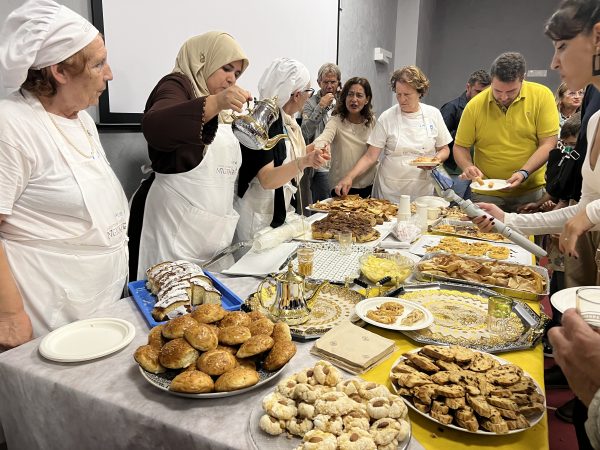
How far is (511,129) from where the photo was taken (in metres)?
3.10

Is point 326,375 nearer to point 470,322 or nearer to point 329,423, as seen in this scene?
point 329,423

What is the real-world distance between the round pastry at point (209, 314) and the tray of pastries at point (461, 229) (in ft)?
5.27

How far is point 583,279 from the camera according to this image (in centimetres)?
225

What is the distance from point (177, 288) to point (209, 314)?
11.0 inches

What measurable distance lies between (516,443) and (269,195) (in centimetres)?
175

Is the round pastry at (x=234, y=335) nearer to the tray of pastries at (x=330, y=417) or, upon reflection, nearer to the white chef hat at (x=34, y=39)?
the tray of pastries at (x=330, y=417)

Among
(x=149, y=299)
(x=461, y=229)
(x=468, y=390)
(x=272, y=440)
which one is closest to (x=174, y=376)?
(x=272, y=440)

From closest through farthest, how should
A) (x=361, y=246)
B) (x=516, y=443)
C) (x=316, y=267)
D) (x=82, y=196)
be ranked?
(x=516, y=443)
(x=82, y=196)
(x=316, y=267)
(x=361, y=246)

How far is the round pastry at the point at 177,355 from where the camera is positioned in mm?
943

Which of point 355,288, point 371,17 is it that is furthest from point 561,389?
point 371,17

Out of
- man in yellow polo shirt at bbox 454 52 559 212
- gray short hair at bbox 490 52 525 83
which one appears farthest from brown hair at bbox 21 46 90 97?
gray short hair at bbox 490 52 525 83

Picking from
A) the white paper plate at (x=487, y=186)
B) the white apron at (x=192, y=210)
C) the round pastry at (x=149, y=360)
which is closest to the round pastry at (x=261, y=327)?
the round pastry at (x=149, y=360)

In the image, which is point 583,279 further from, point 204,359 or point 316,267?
point 204,359

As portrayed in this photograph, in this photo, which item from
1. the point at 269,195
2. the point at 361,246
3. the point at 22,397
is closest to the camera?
the point at 22,397
